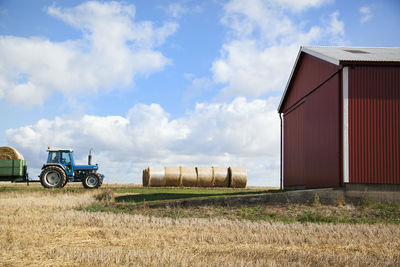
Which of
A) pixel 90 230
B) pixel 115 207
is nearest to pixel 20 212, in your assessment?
pixel 115 207

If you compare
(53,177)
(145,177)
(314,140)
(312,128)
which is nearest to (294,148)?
(312,128)

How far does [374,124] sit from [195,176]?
12.8 meters

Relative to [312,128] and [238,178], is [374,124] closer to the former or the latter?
[312,128]

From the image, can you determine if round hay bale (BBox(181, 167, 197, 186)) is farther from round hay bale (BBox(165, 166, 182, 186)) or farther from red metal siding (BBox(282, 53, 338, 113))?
red metal siding (BBox(282, 53, 338, 113))

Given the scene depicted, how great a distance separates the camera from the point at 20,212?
11.6 metres

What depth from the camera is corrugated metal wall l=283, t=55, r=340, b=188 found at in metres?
15.2

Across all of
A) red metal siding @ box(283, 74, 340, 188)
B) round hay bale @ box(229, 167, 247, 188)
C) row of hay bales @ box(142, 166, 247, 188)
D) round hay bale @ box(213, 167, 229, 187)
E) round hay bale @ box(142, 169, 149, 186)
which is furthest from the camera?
round hay bale @ box(229, 167, 247, 188)

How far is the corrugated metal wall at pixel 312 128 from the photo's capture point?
49.8 feet

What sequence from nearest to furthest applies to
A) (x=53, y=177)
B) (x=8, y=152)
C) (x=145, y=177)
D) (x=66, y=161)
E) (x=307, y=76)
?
(x=307, y=76), (x=53, y=177), (x=66, y=161), (x=8, y=152), (x=145, y=177)

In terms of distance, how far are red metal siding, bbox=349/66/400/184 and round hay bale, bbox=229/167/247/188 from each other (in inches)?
479

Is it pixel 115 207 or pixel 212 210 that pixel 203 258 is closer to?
pixel 212 210

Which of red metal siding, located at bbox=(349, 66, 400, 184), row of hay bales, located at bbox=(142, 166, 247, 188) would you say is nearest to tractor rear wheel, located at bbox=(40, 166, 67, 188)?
row of hay bales, located at bbox=(142, 166, 247, 188)

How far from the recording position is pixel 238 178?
25.7 meters

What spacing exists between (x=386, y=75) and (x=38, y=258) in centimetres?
1274
